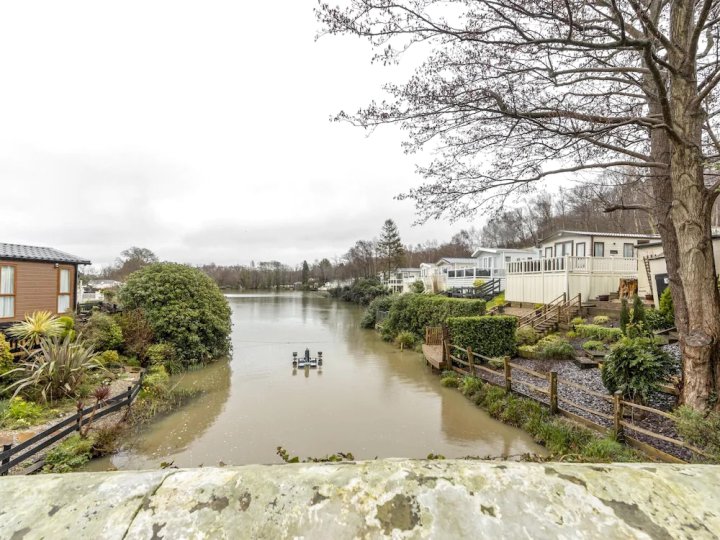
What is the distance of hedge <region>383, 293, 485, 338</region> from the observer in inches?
590

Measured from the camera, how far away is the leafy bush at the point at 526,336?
13.2m

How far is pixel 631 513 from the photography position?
2.80 feet

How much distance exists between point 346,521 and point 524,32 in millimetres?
5825

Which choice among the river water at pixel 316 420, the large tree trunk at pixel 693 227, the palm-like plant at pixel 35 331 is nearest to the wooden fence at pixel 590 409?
the large tree trunk at pixel 693 227

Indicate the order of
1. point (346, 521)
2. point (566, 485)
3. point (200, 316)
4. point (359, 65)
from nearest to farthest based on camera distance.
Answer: point (346, 521), point (566, 485), point (359, 65), point (200, 316)

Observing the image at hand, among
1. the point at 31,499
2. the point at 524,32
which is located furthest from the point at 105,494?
the point at 524,32

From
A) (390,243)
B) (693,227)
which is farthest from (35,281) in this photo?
(390,243)

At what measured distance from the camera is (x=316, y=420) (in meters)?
8.25

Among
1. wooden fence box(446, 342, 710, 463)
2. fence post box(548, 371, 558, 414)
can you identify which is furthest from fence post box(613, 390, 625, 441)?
fence post box(548, 371, 558, 414)

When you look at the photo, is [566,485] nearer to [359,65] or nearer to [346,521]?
[346,521]

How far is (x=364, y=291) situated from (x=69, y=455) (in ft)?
124

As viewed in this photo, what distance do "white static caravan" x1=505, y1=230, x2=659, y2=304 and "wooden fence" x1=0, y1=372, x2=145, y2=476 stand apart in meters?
17.2

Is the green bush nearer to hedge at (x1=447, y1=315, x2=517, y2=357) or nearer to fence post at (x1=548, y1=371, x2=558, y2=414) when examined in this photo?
hedge at (x1=447, y1=315, x2=517, y2=357)

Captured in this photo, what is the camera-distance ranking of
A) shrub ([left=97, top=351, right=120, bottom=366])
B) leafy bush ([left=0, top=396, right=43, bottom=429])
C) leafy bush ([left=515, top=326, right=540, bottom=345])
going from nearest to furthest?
leafy bush ([left=0, top=396, right=43, bottom=429])
shrub ([left=97, top=351, right=120, bottom=366])
leafy bush ([left=515, top=326, right=540, bottom=345])
